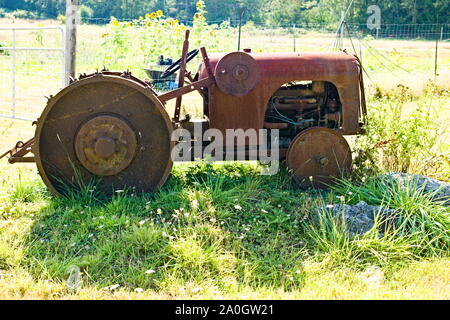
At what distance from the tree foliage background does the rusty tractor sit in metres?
28.0

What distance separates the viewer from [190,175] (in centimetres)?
582

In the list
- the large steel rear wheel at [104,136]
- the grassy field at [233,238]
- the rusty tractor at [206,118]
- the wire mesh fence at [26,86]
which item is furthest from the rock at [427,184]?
the wire mesh fence at [26,86]

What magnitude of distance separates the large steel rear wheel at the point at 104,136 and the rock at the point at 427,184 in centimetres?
223

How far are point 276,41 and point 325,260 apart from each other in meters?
26.4

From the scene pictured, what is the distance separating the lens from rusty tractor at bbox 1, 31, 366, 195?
5.14m

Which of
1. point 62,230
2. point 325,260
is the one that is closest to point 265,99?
point 325,260

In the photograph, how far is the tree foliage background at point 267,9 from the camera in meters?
35.1

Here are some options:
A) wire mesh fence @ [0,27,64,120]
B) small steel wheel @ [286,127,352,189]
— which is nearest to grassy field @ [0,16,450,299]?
small steel wheel @ [286,127,352,189]

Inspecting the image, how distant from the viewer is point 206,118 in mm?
5867

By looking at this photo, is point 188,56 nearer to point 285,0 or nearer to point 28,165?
point 28,165

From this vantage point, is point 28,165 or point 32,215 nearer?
point 32,215

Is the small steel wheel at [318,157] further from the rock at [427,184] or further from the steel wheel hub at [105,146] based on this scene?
the steel wheel hub at [105,146]

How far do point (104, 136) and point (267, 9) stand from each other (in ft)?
111

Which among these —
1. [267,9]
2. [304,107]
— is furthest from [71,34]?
[267,9]
